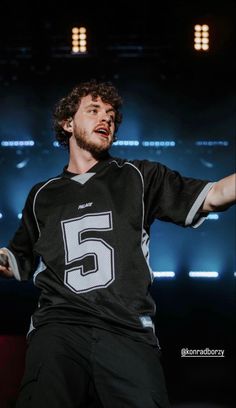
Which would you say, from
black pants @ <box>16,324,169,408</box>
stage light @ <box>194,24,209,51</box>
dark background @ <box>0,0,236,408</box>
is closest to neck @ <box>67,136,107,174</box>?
black pants @ <box>16,324,169,408</box>

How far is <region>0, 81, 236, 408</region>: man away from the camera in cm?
200

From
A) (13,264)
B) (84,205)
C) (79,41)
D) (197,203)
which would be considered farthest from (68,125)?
(79,41)

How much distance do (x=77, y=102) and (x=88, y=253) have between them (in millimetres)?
1025

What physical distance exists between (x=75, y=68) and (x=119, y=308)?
422 cm

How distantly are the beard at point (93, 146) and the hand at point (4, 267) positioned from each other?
0.63m

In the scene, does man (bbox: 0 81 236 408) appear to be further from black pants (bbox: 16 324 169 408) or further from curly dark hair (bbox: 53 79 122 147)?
curly dark hair (bbox: 53 79 122 147)

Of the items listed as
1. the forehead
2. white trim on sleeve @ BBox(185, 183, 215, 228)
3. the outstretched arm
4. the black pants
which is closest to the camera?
the black pants

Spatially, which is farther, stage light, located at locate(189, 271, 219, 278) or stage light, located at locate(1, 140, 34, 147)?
stage light, located at locate(1, 140, 34, 147)

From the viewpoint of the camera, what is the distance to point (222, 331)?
14.3 feet

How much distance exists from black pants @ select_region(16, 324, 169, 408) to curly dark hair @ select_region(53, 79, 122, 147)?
1244mm

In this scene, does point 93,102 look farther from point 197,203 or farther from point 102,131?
point 197,203

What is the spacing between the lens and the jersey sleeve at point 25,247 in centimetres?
261

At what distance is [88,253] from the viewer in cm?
226

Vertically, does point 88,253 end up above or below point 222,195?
below
